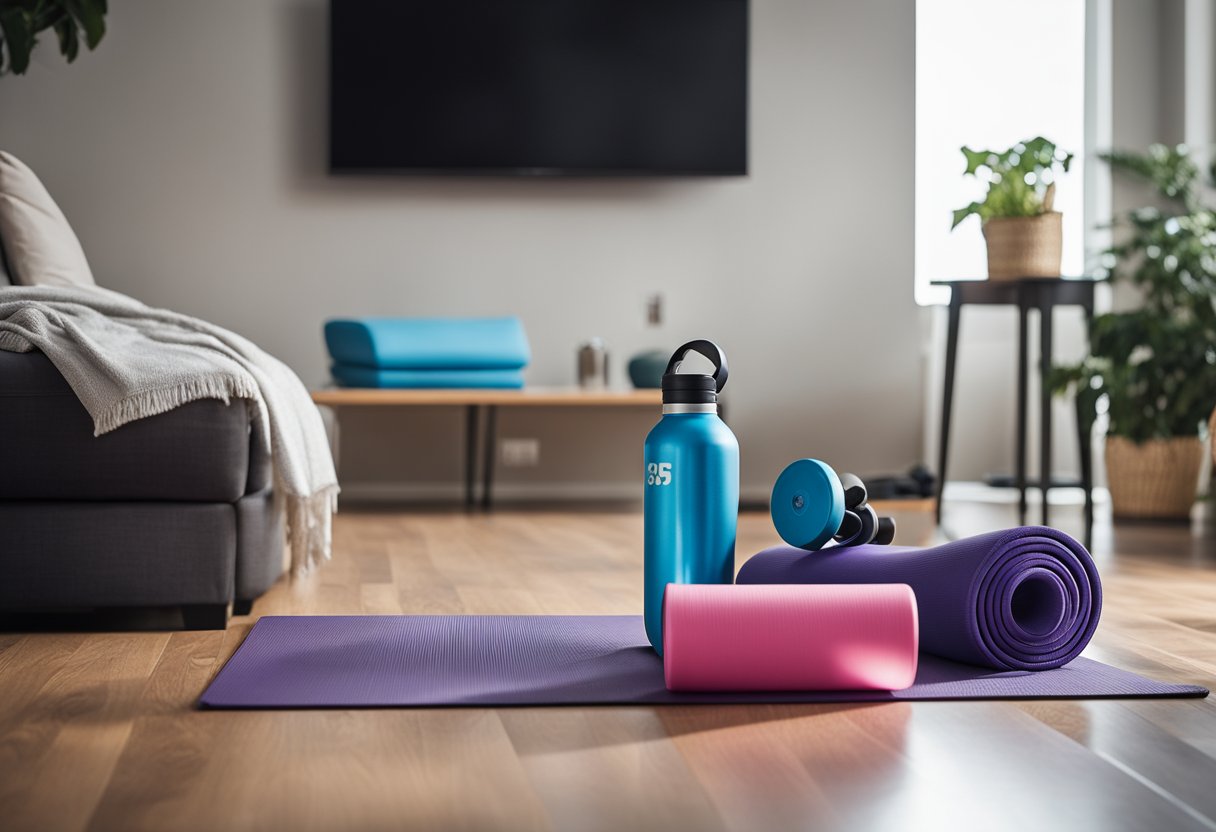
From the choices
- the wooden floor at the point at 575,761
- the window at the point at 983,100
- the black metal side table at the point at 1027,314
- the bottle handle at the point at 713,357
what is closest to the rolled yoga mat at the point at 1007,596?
the wooden floor at the point at 575,761

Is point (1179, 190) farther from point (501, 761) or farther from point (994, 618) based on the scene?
point (501, 761)

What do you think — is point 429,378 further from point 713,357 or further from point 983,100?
point 713,357

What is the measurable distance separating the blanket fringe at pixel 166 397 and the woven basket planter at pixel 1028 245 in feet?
8.01

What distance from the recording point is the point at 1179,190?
4098 mm

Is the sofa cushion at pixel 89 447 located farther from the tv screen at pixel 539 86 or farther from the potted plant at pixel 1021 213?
the tv screen at pixel 539 86

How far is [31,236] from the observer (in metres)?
2.75

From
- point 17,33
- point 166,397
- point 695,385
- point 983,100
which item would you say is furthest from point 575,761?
point 983,100

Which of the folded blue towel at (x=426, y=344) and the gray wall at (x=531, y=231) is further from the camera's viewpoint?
the gray wall at (x=531, y=231)

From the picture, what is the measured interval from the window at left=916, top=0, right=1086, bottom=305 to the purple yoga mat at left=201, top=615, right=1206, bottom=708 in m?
3.35

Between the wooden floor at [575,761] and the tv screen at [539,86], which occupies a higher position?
the tv screen at [539,86]

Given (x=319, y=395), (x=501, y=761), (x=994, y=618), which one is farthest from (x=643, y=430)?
(x=501, y=761)

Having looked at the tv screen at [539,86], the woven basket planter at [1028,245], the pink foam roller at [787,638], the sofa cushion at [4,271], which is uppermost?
the tv screen at [539,86]

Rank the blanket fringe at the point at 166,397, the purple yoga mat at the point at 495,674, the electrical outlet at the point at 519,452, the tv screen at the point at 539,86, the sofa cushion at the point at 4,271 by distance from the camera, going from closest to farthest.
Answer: the purple yoga mat at the point at 495,674
the blanket fringe at the point at 166,397
the sofa cushion at the point at 4,271
the tv screen at the point at 539,86
the electrical outlet at the point at 519,452

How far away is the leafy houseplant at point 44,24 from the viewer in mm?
3797
